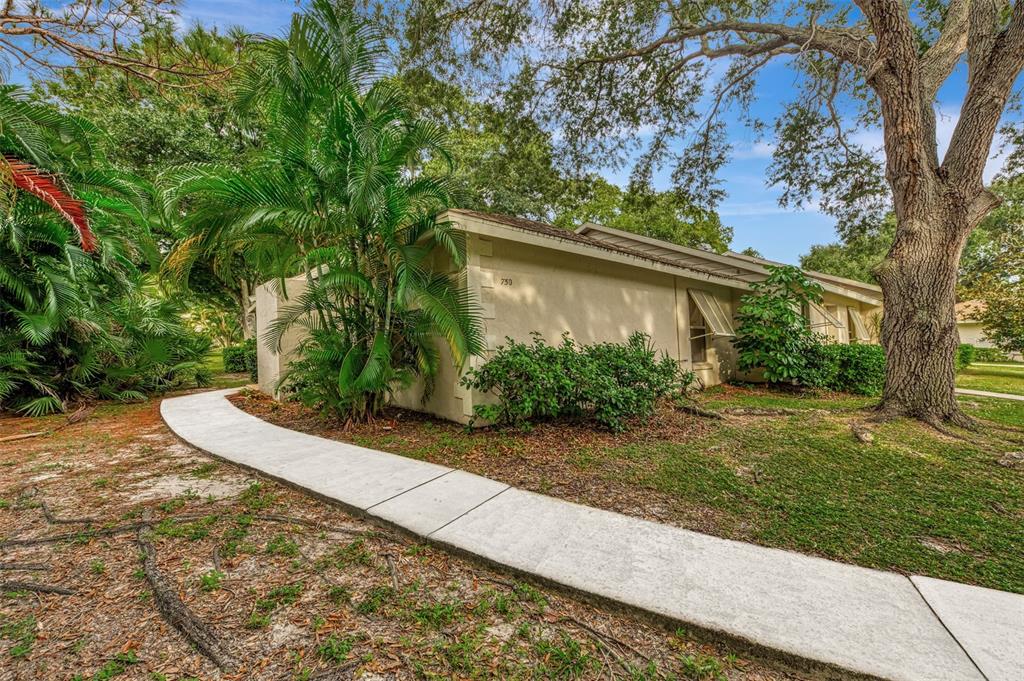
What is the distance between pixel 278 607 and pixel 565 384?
373cm

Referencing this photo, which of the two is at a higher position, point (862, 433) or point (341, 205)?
point (341, 205)

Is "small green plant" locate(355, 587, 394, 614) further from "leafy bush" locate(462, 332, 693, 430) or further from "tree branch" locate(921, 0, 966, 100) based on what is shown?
"tree branch" locate(921, 0, 966, 100)

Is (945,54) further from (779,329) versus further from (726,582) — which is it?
(726,582)

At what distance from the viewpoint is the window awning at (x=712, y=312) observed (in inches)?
357

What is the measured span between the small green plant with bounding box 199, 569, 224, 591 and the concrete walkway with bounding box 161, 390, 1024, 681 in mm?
949

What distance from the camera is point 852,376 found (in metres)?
8.97

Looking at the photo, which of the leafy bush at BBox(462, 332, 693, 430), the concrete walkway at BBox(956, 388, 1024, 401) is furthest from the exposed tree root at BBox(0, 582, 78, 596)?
the concrete walkway at BBox(956, 388, 1024, 401)

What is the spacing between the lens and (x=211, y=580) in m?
2.27

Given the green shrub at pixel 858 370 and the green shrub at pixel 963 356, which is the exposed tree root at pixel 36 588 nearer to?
the green shrub at pixel 858 370

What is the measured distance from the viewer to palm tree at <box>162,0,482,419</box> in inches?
192

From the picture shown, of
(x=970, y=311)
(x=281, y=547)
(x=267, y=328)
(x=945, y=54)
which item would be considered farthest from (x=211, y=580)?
(x=970, y=311)

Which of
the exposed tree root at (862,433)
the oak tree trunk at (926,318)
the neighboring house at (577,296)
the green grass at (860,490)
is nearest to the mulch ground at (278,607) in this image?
the green grass at (860,490)

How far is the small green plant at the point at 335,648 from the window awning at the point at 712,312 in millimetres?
9066

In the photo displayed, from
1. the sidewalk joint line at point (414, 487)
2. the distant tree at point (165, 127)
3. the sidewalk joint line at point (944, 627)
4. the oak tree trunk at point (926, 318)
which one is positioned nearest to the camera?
the sidewalk joint line at point (944, 627)
